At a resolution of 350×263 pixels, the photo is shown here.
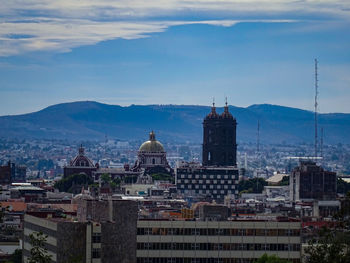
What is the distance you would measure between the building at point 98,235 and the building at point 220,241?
6728 millimetres

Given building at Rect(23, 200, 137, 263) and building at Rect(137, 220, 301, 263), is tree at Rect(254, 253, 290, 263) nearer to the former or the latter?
building at Rect(137, 220, 301, 263)

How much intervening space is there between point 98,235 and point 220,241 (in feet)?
37.6

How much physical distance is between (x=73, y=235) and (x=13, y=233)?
188 feet

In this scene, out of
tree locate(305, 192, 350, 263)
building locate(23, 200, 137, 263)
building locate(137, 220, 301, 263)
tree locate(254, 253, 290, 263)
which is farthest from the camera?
building locate(137, 220, 301, 263)

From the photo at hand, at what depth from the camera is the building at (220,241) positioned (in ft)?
277

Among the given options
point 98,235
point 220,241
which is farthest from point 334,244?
point 220,241

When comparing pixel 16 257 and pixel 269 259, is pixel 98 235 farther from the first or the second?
pixel 16 257

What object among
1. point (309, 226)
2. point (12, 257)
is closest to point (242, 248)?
point (12, 257)

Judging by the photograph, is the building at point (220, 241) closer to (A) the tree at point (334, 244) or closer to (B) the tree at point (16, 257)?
(B) the tree at point (16, 257)

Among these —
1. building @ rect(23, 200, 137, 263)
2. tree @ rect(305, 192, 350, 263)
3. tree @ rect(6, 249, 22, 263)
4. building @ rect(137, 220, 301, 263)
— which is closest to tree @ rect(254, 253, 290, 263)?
building @ rect(137, 220, 301, 263)

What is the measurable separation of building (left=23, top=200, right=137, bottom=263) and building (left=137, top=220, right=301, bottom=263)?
6.73 metres

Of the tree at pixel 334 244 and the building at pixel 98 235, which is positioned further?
the building at pixel 98 235

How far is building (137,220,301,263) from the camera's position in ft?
277

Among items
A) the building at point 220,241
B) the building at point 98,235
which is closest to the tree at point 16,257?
the building at point 220,241
